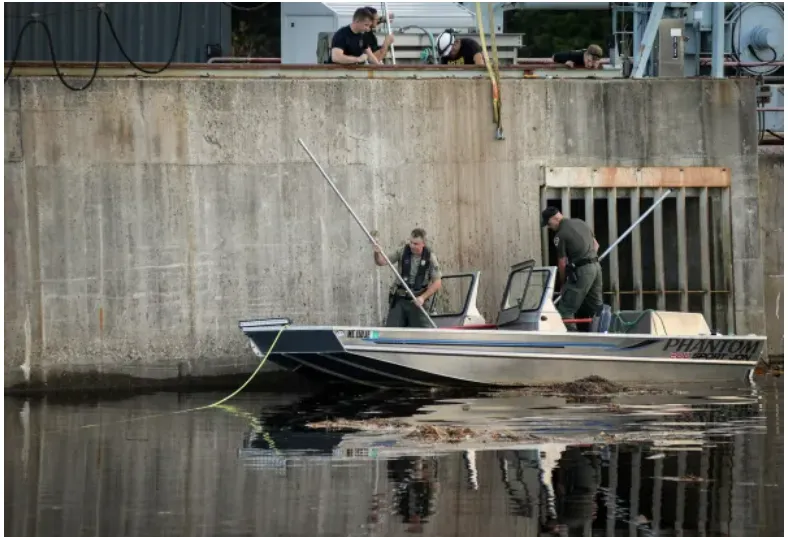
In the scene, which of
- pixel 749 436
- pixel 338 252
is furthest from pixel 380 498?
pixel 338 252

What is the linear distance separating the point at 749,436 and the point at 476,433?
2.25m

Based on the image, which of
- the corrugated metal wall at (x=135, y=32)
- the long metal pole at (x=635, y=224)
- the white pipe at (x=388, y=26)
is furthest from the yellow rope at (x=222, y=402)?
the corrugated metal wall at (x=135, y=32)

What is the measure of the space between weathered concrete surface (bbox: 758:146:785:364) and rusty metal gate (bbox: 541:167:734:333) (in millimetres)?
1259

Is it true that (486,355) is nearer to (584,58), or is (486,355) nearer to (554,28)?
(584,58)

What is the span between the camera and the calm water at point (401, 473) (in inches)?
341

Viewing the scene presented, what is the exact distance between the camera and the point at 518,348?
1727 centimetres

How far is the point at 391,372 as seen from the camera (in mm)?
17156

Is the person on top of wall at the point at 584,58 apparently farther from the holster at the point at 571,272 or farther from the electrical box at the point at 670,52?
the holster at the point at 571,272

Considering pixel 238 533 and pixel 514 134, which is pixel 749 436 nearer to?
pixel 238 533

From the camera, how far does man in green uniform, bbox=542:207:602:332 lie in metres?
18.2

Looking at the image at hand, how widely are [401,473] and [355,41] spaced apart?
→ 34.1ft

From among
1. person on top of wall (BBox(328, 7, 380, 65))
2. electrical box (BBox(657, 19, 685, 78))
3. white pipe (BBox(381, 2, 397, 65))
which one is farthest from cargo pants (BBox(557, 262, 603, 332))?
white pipe (BBox(381, 2, 397, 65))

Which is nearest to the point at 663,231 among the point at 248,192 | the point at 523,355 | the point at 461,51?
the point at 461,51

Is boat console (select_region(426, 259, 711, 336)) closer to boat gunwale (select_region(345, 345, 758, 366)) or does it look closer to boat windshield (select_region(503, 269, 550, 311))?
boat windshield (select_region(503, 269, 550, 311))
